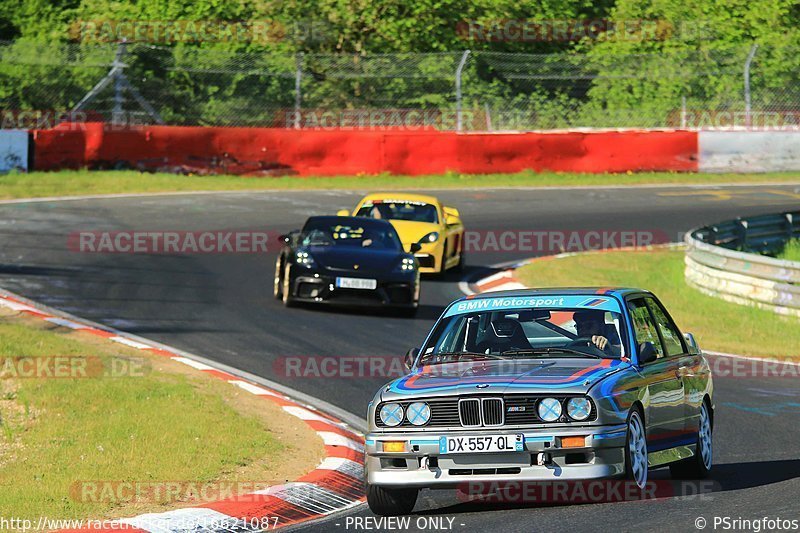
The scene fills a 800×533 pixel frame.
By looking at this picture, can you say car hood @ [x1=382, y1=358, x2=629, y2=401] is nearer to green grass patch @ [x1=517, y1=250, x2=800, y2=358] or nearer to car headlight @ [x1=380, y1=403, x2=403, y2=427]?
car headlight @ [x1=380, y1=403, x2=403, y2=427]

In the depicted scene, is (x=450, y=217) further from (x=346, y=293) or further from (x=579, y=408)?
(x=579, y=408)

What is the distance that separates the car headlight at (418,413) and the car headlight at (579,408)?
0.79 meters

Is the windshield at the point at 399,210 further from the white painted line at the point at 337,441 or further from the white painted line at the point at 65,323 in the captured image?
the white painted line at the point at 337,441

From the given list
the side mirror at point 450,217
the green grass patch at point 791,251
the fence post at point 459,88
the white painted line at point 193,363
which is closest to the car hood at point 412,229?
the side mirror at point 450,217

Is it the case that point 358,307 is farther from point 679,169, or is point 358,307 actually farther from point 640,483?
point 679,169

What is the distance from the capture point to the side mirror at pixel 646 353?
28.2ft

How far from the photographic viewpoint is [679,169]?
3434 centimetres

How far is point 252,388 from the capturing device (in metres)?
12.6

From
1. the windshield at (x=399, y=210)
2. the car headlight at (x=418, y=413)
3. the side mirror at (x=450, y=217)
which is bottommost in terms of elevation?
the side mirror at (x=450, y=217)

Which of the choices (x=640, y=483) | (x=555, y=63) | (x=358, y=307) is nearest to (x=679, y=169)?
(x=555, y=63)

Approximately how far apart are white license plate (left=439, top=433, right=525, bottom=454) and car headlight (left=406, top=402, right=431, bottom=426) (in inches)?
7.9

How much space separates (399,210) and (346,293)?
4.40 m

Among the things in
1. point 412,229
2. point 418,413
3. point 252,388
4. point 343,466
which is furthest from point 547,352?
point 412,229

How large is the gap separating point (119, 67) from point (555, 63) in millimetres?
10982
